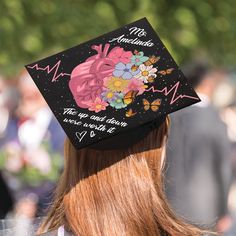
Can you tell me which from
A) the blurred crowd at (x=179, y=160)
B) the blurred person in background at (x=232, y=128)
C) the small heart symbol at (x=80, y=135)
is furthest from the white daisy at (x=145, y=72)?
the blurred person in background at (x=232, y=128)

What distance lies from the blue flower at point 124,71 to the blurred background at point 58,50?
0.57 m

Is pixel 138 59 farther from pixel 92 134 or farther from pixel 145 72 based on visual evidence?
pixel 92 134

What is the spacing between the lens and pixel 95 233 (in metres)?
2.36

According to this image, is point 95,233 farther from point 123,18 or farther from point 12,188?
point 123,18

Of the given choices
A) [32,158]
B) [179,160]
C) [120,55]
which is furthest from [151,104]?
[32,158]

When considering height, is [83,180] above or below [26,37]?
below

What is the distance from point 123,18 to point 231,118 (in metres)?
2.20

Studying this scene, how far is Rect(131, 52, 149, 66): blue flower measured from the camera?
8.32 ft

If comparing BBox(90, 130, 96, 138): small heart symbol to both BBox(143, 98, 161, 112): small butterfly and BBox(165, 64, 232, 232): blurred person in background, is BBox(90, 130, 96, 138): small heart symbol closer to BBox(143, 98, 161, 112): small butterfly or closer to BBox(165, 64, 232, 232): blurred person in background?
BBox(143, 98, 161, 112): small butterfly

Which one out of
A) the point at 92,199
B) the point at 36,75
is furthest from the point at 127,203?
the point at 36,75

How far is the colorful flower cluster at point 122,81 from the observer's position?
2.48 meters

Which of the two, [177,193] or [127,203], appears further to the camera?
[177,193]

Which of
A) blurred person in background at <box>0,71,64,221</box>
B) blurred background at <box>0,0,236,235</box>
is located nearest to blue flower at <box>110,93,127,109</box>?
blurred background at <box>0,0,236,235</box>

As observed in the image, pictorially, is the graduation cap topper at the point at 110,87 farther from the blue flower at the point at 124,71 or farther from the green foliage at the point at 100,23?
the green foliage at the point at 100,23
